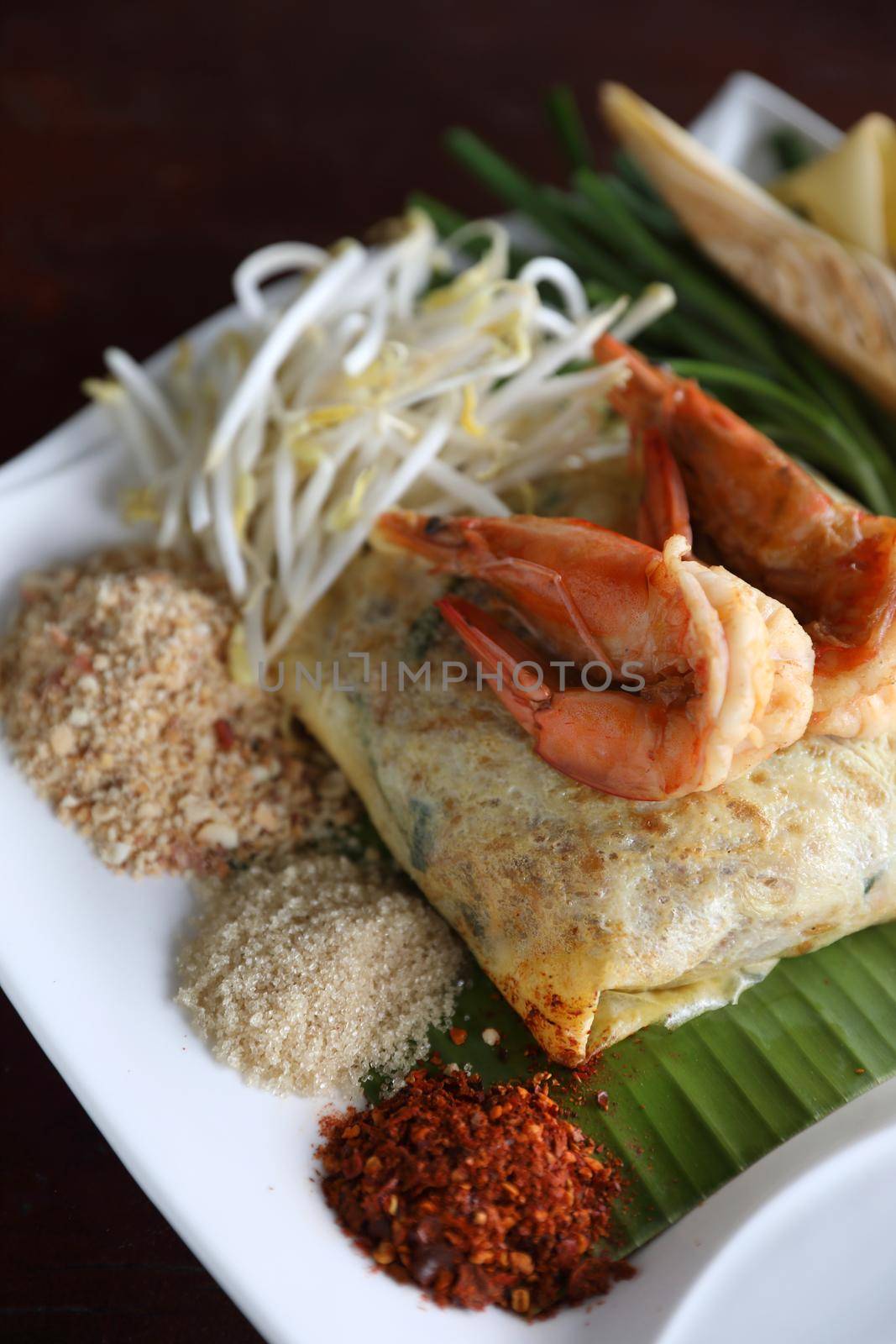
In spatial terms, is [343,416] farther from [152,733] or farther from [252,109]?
[252,109]

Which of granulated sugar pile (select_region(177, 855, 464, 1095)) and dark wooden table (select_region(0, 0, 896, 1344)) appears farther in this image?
dark wooden table (select_region(0, 0, 896, 1344))

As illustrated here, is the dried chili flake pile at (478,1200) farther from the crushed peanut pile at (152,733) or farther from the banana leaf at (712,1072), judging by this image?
the crushed peanut pile at (152,733)

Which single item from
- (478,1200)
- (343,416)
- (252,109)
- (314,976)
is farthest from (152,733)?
(252,109)

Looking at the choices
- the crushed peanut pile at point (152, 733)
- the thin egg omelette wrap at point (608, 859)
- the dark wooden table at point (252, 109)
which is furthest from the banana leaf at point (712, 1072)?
the dark wooden table at point (252, 109)

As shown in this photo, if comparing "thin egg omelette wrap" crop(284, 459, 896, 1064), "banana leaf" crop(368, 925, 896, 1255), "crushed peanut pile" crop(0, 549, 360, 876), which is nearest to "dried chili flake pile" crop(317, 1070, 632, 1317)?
"banana leaf" crop(368, 925, 896, 1255)

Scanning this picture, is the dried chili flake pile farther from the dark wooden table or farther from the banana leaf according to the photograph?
the dark wooden table

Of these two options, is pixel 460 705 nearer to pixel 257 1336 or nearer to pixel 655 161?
pixel 257 1336
